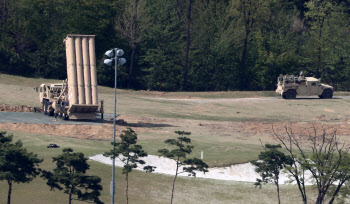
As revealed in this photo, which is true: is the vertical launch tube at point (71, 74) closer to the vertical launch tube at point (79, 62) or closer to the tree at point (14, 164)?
the vertical launch tube at point (79, 62)

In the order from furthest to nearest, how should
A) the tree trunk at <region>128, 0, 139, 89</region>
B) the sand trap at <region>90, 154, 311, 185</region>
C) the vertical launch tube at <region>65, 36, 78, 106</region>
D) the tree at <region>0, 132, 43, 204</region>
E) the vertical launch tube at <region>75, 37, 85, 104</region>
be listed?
1. the tree trunk at <region>128, 0, 139, 89</region>
2. the vertical launch tube at <region>75, 37, 85, 104</region>
3. the vertical launch tube at <region>65, 36, 78, 106</region>
4. the sand trap at <region>90, 154, 311, 185</region>
5. the tree at <region>0, 132, 43, 204</region>

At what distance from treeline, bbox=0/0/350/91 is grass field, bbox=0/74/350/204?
9350 millimetres

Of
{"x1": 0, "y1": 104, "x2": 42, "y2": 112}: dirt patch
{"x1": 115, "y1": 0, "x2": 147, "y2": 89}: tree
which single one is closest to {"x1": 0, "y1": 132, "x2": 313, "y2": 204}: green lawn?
{"x1": 0, "y1": 104, "x2": 42, "y2": 112}: dirt patch

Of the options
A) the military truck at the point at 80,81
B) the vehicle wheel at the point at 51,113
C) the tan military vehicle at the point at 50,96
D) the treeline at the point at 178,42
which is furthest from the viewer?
the treeline at the point at 178,42

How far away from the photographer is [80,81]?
47.0 metres

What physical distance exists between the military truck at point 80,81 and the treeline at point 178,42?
3330cm

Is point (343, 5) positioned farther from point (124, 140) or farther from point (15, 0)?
point (124, 140)

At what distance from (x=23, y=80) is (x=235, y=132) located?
35109 mm

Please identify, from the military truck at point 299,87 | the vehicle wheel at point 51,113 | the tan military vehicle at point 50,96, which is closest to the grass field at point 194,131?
the military truck at point 299,87

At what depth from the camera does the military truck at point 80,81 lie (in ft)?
153

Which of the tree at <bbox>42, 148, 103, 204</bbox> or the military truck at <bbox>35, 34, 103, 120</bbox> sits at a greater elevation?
the military truck at <bbox>35, 34, 103, 120</bbox>

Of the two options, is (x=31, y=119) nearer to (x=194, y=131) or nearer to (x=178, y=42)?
(x=194, y=131)

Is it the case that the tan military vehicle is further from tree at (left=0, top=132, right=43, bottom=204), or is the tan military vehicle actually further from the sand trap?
tree at (left=0, top=132, right=43, bottom=204)

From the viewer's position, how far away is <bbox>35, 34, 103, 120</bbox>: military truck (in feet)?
153
